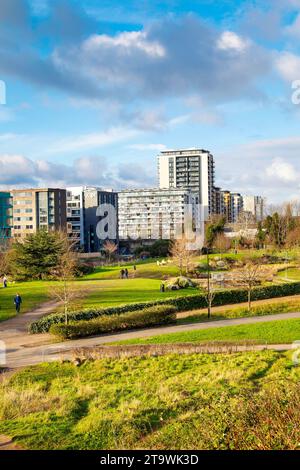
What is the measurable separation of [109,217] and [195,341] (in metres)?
114

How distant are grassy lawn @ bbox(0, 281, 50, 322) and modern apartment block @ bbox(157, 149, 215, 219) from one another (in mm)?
121251

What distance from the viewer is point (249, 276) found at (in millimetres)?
37188

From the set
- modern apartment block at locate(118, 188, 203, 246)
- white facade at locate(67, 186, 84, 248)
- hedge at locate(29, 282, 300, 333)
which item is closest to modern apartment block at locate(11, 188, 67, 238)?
white facade at locate(67, 186, 84, 248)

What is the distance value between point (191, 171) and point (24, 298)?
130m

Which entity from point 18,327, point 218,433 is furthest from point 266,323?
point 218,433

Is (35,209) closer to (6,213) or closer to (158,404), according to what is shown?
(6,213)

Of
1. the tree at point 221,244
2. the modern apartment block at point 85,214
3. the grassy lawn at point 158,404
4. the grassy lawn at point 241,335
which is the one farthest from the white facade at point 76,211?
the grassy lawn at point 158,404

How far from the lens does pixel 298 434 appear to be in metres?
8.48

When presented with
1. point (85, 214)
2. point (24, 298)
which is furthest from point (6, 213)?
point (24, 298)

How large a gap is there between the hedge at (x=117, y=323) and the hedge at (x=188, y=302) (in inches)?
35.2

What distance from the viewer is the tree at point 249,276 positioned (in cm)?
3835

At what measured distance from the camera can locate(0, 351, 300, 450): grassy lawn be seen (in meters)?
9.46

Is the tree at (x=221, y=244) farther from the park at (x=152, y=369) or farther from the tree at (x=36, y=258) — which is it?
the park at (x=152, y=369)
